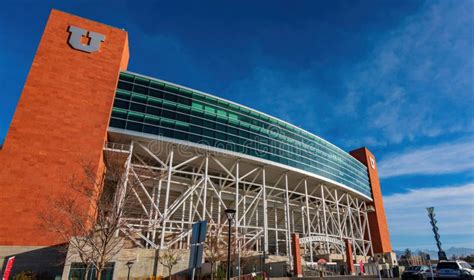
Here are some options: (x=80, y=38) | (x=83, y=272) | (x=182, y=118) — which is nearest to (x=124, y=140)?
(x=182, y=118)

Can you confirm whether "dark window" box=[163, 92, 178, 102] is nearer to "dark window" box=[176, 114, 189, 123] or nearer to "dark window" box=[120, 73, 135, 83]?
"dark window" box=[176, 114, 189, 123]

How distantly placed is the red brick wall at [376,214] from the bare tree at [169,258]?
50650 mm

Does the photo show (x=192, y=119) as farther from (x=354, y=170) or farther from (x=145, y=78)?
(x=354, y=170)

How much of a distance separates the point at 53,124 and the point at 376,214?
62.9 m

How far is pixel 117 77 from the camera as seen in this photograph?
32.9 m

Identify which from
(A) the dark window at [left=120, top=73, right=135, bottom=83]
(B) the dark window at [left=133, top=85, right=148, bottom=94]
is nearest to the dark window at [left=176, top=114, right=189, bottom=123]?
(B) the dark window at [left=133, top=85, right=148, bottom=94]

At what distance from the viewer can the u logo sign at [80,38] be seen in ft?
106

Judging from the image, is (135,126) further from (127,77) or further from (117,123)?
(127,77)

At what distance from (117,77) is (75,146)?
9.47 meters

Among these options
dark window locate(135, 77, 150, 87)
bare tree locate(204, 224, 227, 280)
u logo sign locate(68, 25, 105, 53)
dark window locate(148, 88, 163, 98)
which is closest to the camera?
bare tree locate(204, 224, 227, 280)

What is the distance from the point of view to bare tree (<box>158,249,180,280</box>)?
24.9 meters

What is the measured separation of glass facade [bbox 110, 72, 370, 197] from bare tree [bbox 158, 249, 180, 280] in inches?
502

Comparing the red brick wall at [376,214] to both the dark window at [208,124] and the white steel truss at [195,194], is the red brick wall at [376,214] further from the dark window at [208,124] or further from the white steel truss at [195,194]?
the dark window at [208,124]

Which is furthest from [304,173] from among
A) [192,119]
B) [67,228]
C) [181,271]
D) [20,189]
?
[20,189]
